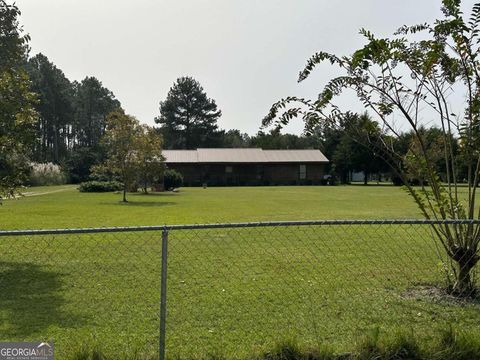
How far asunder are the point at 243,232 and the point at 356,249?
11.6 ft

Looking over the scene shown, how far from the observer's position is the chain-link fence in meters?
4.47

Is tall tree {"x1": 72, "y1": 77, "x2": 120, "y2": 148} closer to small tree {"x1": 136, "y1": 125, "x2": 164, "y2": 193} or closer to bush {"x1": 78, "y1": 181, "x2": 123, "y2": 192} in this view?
bush {"x1": 78, "y1": 181, "x2": 123, "y2": 192}

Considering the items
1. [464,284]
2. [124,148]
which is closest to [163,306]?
[464,284]

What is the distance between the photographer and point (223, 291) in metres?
6.31

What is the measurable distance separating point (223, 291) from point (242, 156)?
53.9 metres

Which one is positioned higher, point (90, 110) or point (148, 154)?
point (90, 110)

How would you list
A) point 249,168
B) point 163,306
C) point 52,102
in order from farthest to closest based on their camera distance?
point 52,102 → point 249,168 → point 163,306

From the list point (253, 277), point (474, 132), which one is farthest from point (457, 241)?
point (253, 277)

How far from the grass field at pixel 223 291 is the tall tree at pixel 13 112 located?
68.3 inches

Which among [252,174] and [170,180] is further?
[252,174]

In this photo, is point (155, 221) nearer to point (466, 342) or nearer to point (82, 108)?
point (466, 342)

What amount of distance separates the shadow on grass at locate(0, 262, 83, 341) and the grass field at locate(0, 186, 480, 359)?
0.06 ft

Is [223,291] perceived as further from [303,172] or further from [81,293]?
[303,172]

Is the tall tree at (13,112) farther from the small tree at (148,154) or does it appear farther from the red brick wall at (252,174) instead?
the red brick wall at (252,174)
